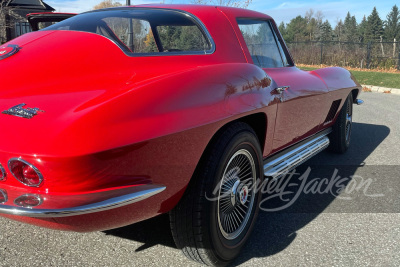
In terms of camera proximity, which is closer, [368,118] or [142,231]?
[142,231]

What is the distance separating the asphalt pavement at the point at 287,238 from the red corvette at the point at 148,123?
0.28m

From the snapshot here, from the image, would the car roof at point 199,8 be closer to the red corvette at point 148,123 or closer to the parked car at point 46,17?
the red corvette at point 148,123

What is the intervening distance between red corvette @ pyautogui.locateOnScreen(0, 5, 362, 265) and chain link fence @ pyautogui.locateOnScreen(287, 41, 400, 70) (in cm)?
2131

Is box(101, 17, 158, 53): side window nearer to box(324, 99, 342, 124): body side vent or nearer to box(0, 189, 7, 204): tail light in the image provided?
box(0, 189, 7, 204): tail light

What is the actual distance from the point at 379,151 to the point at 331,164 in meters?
0.97

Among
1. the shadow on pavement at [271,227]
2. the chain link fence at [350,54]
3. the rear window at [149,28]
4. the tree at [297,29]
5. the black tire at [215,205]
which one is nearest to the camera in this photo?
the black tire at [215,205]

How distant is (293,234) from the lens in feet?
8.78

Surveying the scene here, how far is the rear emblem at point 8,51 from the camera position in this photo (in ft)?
7.34

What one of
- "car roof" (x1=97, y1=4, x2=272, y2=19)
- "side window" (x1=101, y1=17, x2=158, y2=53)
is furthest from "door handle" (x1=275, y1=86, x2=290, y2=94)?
"side window" (x1=101, y1=17, x2=158, y2=53)

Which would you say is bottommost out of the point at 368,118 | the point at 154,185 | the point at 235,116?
the point at 368,118

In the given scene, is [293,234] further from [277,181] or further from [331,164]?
[331,164]

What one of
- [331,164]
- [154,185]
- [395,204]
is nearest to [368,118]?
[331,164]

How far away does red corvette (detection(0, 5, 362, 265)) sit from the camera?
1.58 meters

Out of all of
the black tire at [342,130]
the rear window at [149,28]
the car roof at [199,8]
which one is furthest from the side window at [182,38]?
the black tire at [342,130]
